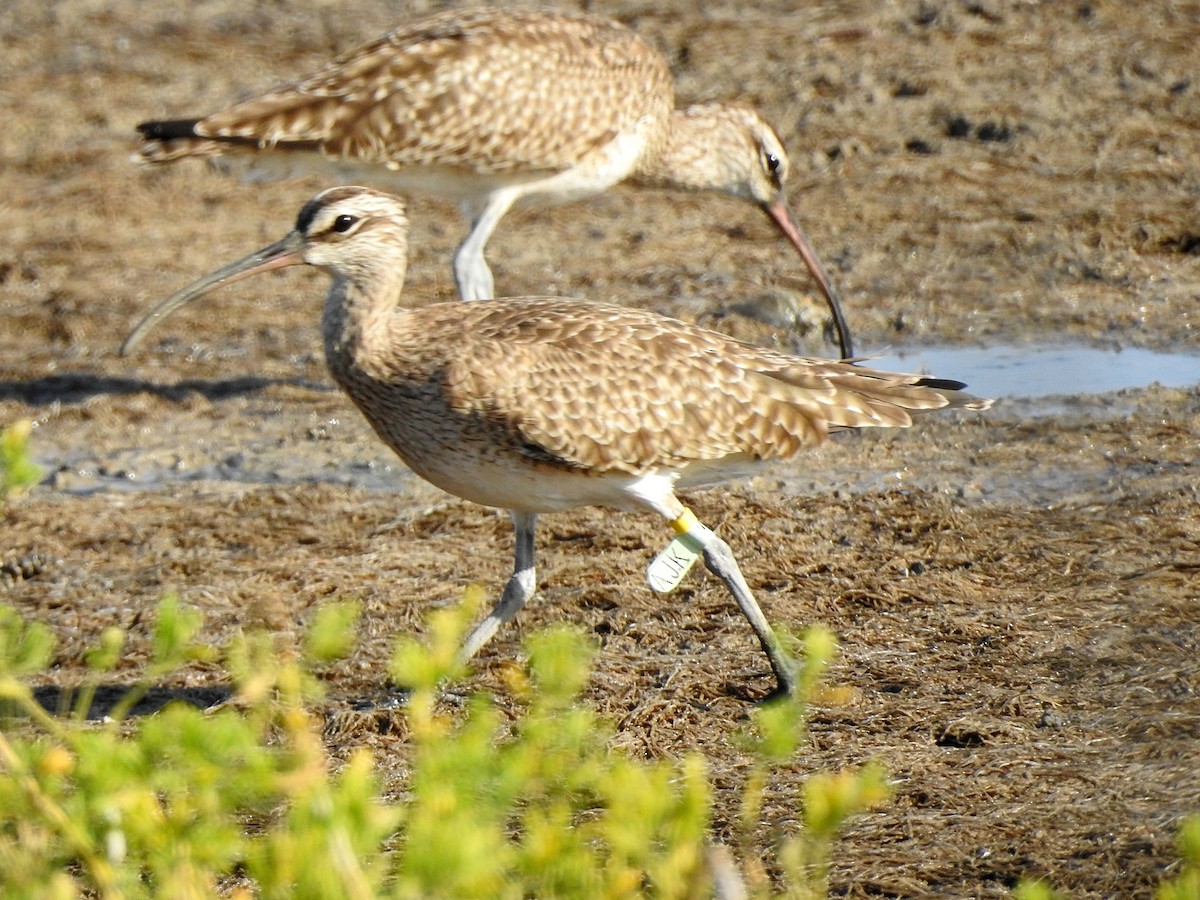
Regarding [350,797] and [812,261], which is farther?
[812,261]

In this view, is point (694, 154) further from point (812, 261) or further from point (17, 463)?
point (17, 463)

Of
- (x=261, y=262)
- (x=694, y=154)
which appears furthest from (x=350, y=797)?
(x=694, y=154)

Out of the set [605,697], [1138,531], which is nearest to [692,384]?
[605,697]

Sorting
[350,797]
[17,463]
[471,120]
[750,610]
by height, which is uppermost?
[17,463]

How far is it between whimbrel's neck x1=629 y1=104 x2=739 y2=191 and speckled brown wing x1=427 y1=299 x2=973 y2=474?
3.40m

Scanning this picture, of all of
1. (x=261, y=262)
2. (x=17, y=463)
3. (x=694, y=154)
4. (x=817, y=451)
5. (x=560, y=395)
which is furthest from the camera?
(x=694, y=154)

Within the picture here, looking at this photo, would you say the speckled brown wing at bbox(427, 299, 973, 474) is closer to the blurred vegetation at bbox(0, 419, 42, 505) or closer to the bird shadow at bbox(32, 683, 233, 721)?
the bird shadow at bbox(32, 683, 233, 721)

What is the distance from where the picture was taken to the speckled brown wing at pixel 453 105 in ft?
29.1

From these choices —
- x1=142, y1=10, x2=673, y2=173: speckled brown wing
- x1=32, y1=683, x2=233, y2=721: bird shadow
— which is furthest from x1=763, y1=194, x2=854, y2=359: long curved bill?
x1=32, y1=683, x2=233, y2=721: bird shadow

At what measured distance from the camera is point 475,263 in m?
9.03

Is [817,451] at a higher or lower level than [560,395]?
lower

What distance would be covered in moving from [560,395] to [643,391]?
0.29 m

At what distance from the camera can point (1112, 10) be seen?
13.3 meters

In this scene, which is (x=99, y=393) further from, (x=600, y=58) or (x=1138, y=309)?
(x=1138, y=309)
